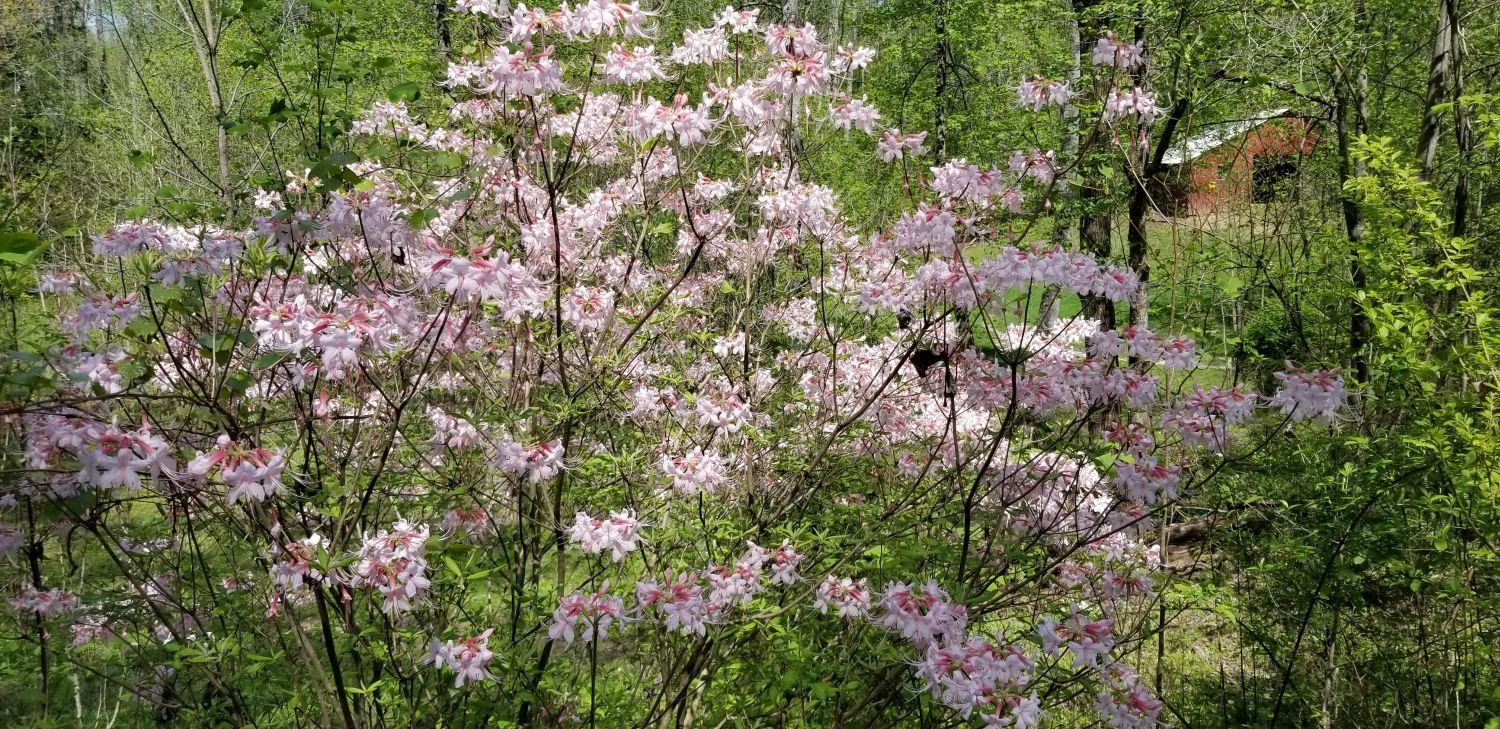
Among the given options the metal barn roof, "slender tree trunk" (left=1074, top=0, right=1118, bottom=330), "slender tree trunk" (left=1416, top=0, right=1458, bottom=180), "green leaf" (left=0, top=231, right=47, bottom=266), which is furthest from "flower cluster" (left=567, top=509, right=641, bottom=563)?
the metal barn roof

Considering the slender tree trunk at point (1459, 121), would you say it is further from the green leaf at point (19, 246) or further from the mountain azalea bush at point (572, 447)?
the green leaf at point (19, 246)

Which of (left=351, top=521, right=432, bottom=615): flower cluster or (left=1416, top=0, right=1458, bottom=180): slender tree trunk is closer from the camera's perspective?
(left=351, top=521, right=432, bottom=615): flower cluster

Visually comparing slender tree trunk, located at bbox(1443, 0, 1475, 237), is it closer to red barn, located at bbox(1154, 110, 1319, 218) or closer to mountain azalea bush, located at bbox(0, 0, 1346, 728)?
red barn, located at bbox(1154, 110, 1319, 218)

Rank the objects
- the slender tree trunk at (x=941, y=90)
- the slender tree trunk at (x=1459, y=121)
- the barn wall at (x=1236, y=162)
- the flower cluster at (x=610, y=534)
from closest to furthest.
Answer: the flower cluster at (x=610, y=534) < the slender tree trunk at (x=1459, y=121) < the barn wall at (x=1236, y=162) < the slender tree trunk at (x=941, y=90)

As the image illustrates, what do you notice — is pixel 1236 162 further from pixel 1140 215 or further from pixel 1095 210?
pixel 1095 210

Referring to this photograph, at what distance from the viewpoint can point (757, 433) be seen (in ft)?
11.8

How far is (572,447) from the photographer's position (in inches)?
159

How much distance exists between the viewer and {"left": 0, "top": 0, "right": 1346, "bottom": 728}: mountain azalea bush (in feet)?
7.81

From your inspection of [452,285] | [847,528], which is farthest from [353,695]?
[847,528]

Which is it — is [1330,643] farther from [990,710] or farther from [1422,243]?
[990,710]

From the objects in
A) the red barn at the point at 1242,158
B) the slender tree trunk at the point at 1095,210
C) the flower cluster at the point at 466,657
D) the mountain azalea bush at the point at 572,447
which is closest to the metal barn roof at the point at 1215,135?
the red barn at the point at 1242,158

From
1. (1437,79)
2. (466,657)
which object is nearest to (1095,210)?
(1437,79)

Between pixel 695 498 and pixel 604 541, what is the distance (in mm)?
1137

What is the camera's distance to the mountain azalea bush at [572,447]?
2.38 m
